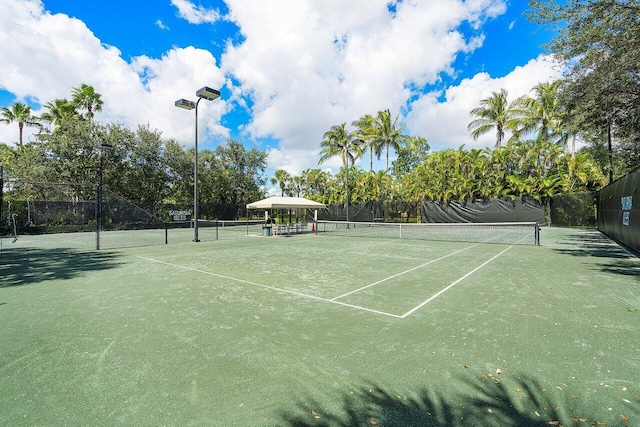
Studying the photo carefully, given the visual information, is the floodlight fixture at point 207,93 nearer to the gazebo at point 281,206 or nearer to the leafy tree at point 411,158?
the gazebo at point 281,206

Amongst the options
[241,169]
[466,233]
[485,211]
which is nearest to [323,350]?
[466,233]

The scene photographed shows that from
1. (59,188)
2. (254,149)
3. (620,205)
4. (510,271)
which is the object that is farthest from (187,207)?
(620,205)

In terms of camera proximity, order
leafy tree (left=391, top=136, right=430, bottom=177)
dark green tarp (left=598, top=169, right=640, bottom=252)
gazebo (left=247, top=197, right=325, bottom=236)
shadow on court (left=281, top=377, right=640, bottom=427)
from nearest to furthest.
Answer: shadow on court (left=281, top=377, right=640, bottom=427)
dark green tarp (left=598, top=169, right=640, bottom=252)
gazebo (left=247, top=197, right=325, bottom=236)
leafy tree (left=391, top=136, right=430, bottom=177)

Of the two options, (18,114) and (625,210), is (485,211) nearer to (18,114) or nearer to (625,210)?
(625,210)

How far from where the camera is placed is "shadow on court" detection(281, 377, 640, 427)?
239cm

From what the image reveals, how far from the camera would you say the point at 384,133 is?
37.7 meters

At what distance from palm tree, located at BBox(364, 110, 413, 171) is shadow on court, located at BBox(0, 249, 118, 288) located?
31231 mm

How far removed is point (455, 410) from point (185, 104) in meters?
16.3

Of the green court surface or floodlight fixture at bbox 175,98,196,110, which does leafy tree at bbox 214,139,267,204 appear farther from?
the green court surface

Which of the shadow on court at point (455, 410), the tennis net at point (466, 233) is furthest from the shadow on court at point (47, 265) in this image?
the tennis net at point (466, 233)

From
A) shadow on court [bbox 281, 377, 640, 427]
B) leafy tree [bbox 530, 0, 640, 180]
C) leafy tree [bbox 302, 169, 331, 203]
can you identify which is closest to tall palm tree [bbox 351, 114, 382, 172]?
leafy tree [bbox 302, 169, 331, 203]

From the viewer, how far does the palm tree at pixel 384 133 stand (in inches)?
1467

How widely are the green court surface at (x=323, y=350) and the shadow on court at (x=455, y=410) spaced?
0.01 meters

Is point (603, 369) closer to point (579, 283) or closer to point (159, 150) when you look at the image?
point (579, 283)
